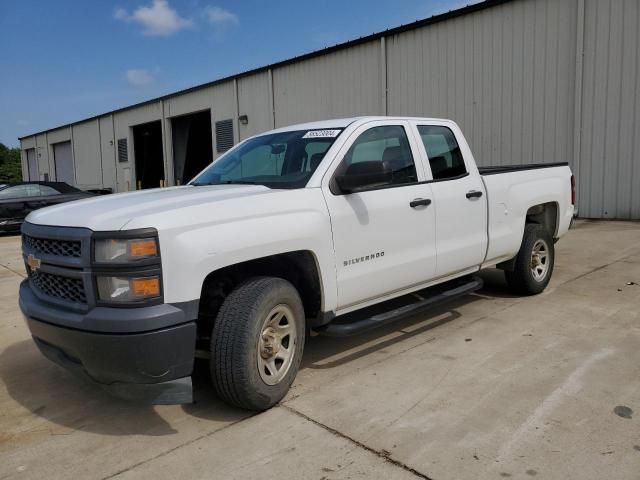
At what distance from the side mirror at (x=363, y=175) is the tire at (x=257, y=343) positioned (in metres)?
0.82

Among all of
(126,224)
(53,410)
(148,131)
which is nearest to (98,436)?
(53,410)

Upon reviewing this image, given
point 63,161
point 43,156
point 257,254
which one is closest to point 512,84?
point 257,254

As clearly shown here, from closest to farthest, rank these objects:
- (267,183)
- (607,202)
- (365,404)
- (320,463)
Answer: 1. (320,463)
2. (365,404)
3. (267,183)
4. (607,202)

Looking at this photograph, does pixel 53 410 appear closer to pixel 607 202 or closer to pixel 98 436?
pixel 98 436

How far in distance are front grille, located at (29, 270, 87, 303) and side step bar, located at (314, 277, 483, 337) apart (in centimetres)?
159

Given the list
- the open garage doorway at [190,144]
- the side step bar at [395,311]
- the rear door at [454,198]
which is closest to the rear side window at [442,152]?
the rear door at [454,198]

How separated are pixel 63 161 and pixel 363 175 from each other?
120 feet

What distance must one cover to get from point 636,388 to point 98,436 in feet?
11.1

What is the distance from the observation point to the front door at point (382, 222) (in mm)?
3779

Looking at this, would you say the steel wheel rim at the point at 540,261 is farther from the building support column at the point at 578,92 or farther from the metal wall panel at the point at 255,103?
the metal wall panel at the point at 255,103

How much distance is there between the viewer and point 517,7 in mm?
12602

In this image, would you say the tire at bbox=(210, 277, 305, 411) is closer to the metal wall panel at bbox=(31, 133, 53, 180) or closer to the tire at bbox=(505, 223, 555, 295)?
the tire at bbox=(505, 223, 555, 295)

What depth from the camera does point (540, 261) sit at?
6.05 m

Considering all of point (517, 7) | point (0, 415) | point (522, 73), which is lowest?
point (0, 415)
